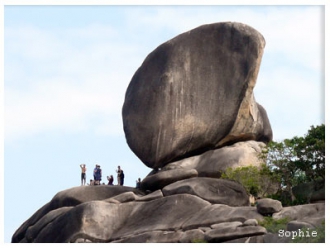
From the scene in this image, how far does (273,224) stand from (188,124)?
10047 mm

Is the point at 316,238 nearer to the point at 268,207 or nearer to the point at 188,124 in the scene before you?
the point at 268,207

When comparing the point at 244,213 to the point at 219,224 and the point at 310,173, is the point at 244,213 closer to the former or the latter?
the point at 219,224

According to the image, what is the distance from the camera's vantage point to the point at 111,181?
160 ft

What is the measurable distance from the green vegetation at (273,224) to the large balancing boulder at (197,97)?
921 cm

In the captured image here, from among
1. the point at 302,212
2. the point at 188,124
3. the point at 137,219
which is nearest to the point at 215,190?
the point at 137,219

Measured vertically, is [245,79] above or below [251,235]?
above

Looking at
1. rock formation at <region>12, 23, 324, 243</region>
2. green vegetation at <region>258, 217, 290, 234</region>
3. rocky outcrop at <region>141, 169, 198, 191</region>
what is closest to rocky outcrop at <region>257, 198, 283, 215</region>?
green vegetation at <region>258, 217, 290, 234</region>

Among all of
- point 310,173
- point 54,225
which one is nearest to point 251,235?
point 310,173

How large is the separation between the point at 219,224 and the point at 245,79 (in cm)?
989

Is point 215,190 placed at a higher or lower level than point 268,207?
higher

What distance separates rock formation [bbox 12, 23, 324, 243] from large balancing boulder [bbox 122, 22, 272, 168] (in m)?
0.04

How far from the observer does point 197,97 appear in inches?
1857

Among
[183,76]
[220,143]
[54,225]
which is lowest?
[54,225]

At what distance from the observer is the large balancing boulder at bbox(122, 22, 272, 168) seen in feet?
153
